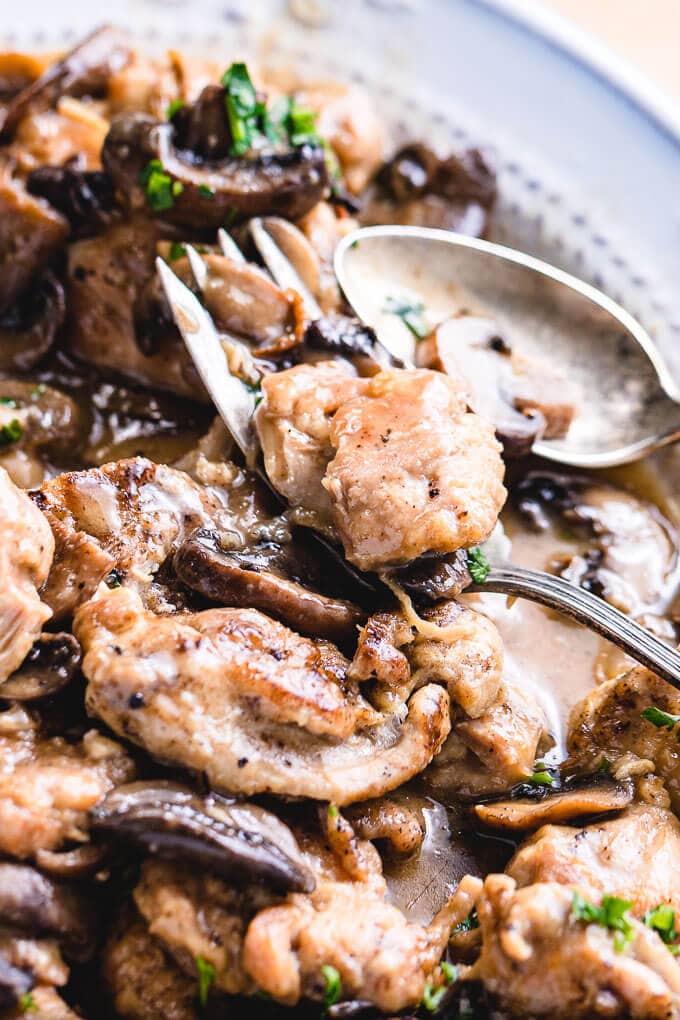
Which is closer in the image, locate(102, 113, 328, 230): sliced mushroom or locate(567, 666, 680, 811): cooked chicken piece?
locate(567, 666, 680, 811): cooked chicken piece

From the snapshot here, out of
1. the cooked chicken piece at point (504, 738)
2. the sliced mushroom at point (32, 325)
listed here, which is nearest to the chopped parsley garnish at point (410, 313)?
the sliced mushroom at point (32, 325)

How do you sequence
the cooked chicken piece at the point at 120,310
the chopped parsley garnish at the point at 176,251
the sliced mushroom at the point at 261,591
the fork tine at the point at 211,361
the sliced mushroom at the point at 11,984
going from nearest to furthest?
the sliced mushroom at the point at 11,984 < the sliced mushroom at the point at 261,591 < the fork tine at the point at 211,361 < the chopped parsley garnish at the point at 176,251 < the cooked chicken piece at the point at 120,310

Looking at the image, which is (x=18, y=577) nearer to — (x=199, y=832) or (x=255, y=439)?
(x=199, y=832)

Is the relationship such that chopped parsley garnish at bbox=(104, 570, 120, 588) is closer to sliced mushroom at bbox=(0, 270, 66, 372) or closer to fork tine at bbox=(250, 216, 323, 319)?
fork tine at bbox=(250, 216, 323, 319)

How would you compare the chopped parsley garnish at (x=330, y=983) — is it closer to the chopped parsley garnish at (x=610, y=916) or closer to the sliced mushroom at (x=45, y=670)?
the chopped parsley garnish at (x=610, y=916)

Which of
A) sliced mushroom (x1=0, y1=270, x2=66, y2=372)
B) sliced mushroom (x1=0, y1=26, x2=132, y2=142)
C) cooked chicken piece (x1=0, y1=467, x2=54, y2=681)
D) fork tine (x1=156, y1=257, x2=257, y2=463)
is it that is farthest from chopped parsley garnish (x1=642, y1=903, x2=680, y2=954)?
sliced mushroom (x1=0, y1=26, x2=132, y2=142)

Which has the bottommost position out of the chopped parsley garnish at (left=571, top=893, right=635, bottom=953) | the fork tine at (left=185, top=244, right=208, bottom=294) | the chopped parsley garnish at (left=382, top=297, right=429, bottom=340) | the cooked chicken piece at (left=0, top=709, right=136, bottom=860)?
the cooked chicken piece at (left=0, top=709, right=136, bottom=860)

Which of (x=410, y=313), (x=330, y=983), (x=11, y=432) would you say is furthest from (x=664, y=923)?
(x=11, y=432)
